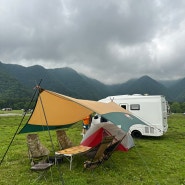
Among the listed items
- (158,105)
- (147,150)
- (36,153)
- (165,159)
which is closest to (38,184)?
(36,153)

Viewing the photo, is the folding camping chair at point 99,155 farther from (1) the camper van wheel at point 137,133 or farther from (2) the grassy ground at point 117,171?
(1) the camper van wheel at point 137,133

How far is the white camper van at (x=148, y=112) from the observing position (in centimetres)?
1529

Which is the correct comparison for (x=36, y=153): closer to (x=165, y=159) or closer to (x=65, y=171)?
(x=65, y=171)

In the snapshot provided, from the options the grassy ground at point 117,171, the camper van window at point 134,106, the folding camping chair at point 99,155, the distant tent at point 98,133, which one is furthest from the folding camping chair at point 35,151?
the camper van window at point 134,106

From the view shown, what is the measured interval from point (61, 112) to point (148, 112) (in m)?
6.92

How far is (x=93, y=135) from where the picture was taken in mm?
10883

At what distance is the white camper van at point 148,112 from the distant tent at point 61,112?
17.1ft

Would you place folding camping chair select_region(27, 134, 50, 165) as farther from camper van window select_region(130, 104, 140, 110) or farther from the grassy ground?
camper van window select_region(130, 104, 140, 110)

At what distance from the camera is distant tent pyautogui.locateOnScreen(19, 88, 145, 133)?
8625mm

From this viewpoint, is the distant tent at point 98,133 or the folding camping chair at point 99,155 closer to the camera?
the folding camping chair at point 99,155

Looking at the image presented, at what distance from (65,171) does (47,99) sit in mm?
2625

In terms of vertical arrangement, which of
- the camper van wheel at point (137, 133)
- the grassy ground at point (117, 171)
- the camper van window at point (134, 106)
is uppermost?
the camper van window at point (134, 106)

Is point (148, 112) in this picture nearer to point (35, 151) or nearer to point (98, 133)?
point (98, 133)

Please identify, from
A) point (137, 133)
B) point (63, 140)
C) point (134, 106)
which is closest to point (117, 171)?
point (63, 140)
